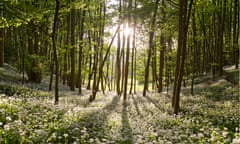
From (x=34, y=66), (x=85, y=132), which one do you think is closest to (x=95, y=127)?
(x=85, y=132)

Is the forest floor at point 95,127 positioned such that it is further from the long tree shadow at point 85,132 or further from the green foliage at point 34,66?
the green foliage at point 34,66

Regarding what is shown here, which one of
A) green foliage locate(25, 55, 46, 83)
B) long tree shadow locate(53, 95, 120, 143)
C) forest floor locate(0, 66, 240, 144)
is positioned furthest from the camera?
green foliage locate(25, 55, 46, 83)

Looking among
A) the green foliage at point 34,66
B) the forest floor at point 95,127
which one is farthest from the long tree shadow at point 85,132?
the green foliage at point 34,66

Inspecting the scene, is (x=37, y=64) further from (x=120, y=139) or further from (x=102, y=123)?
(x=120, y=139)

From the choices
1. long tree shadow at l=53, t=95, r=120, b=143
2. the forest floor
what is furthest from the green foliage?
long tree shadow at l=53, t=95, r=120, b=143

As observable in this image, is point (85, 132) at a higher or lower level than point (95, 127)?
higher

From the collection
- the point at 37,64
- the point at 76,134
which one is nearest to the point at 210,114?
the point at 76,134

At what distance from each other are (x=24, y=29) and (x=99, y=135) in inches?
697

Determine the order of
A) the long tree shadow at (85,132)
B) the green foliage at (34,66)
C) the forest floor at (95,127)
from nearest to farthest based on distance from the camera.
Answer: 1. the forest floor at (95,127)
2. the long tree shadow at (85,132)
3. the green foliage at (34,66)

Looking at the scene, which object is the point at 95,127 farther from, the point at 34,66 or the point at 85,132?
the point at 34,66

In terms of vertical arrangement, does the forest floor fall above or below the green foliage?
below

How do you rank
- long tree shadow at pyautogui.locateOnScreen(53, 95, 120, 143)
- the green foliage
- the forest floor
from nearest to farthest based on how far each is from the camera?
1. the forest floor
2. long tree shadow at pyautogui.locateOnScreen(53, 95, 120, 143)
3. the green foliage

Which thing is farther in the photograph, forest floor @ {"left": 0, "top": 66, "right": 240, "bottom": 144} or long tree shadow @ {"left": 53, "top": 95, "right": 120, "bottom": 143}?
long tree shadow @ {"left": 53, "top": 95, "right": 120, "bottom": 143}

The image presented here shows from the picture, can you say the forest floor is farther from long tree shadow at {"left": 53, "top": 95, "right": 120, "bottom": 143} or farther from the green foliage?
the green foliage
